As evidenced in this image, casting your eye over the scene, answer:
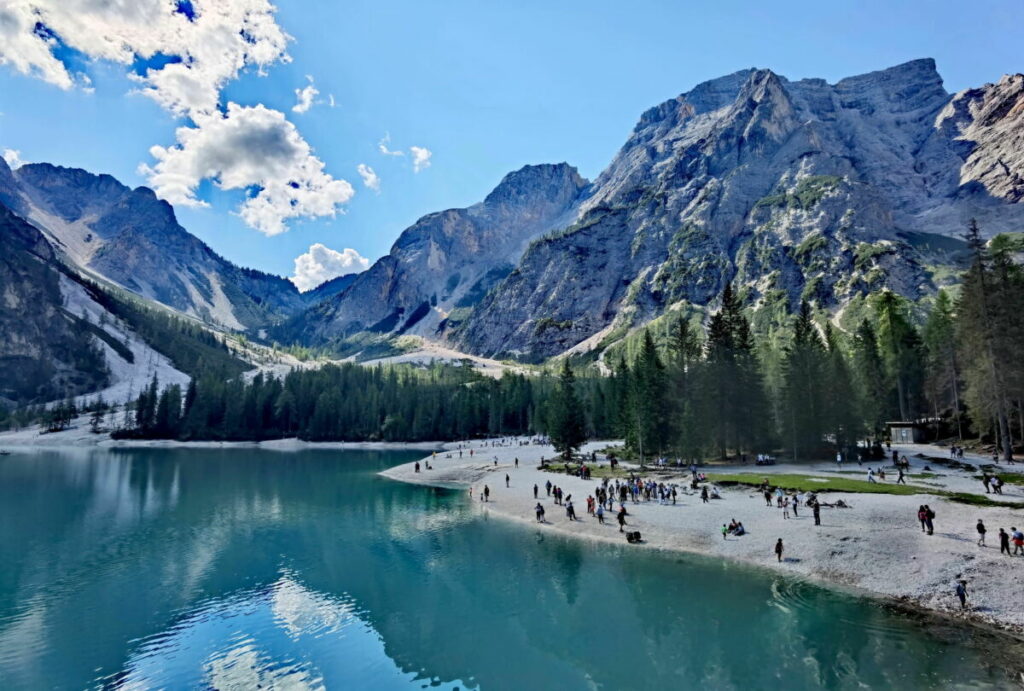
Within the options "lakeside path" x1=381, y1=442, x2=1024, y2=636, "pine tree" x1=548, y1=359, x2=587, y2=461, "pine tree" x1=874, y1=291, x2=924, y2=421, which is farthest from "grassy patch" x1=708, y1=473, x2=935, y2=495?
"pine tree" x1=874, y1=291, x2=924, y2=421

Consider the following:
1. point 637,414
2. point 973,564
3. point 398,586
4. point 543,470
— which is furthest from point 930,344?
point 398,586

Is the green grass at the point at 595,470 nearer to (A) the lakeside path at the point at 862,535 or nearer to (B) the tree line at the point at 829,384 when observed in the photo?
(B) the tree line at the point at 829,384

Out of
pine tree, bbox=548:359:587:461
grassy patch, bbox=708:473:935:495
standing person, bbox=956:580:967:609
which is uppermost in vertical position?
pine tree, bbox=548:359:587:461

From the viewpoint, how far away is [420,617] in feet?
108

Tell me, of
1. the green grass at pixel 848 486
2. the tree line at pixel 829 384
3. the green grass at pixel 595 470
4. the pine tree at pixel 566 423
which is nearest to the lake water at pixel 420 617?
the green grass at pixel 848 486

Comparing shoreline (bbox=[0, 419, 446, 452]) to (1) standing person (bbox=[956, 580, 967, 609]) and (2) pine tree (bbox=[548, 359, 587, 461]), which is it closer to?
(2) pine tree (bbox=[548, 359, 587, 461])

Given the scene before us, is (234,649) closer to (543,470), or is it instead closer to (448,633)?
(448,633)

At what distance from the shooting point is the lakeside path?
31.2m

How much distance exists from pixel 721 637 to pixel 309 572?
99.6 ft

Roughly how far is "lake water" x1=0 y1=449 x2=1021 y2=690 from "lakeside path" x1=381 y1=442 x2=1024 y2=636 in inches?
106

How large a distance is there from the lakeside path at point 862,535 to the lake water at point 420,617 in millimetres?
2702

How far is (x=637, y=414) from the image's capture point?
3260 inches

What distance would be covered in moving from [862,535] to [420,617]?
107 feet

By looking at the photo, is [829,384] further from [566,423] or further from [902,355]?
[566,423]
